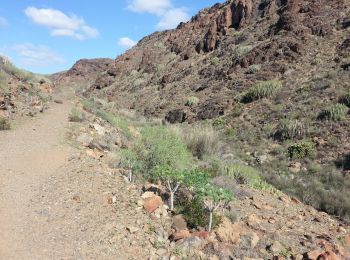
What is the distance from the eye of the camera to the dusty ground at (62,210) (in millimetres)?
6625

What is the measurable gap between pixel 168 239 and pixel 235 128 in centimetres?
1358

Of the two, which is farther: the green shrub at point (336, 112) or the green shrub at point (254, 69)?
the green shrub at point (254, 69)

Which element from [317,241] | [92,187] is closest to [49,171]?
[92,187]

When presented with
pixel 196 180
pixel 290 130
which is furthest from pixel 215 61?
pixel 196 180

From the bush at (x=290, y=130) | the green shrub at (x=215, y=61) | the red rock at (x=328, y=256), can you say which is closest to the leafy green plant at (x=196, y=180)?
the red rock at (x=328, y=256)

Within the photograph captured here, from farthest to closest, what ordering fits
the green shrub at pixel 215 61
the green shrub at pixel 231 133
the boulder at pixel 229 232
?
the green shrub at pixel 215 61 < the green shrub at pixel 231 133 < the boulder at pixel 229 232

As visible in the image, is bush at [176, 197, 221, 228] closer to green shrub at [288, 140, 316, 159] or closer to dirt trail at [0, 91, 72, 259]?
dirt trail at [0, 91, 72, 259]

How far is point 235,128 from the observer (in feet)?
66.8

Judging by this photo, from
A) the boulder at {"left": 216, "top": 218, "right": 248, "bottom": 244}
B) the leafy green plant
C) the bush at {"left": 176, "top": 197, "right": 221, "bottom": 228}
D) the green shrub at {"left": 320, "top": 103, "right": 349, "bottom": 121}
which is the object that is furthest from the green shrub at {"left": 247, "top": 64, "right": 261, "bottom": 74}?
the boulder at {"left": 216, "top": 218, "right": 248, "bottom": 244}

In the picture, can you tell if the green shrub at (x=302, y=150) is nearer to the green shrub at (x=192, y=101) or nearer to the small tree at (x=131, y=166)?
the small tree at (x=131, y=166)

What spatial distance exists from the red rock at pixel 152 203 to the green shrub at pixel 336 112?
1133 cm

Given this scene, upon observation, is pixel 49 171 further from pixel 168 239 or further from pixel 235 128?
pixel 235 128

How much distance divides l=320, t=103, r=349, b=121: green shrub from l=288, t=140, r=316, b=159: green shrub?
205 centimetres

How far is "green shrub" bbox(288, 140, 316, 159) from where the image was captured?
1545 centimetres
